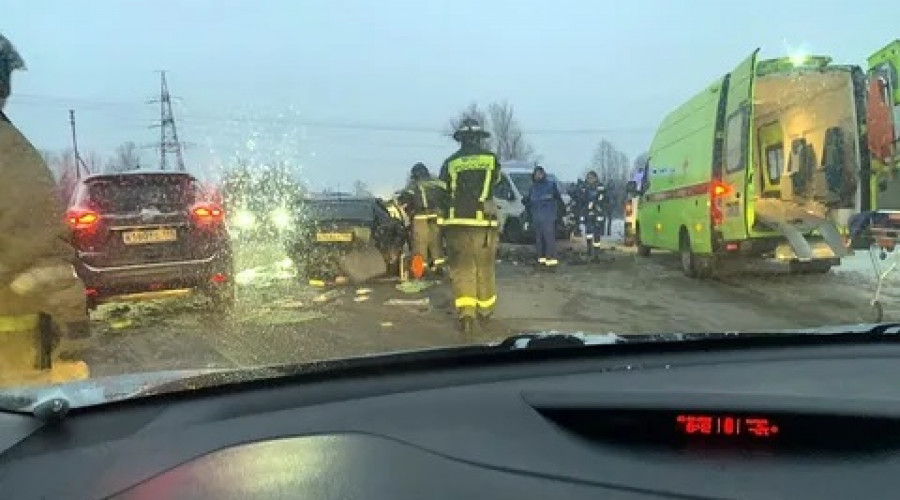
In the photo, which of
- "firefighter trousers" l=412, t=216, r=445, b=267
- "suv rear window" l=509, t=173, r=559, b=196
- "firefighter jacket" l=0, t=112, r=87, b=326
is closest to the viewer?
"firefighter jacket" l=0, t=112, r=87, b=326

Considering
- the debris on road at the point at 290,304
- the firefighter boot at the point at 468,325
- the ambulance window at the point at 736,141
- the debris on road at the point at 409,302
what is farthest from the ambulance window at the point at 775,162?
Result: the firefighter boot at the point at 468,325

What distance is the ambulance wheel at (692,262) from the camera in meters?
13.6

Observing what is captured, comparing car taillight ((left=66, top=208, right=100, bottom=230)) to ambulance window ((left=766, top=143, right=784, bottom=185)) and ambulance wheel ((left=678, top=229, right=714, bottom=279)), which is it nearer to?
ambulance wheel ((left=678, top=229, right=714, bottom=279))

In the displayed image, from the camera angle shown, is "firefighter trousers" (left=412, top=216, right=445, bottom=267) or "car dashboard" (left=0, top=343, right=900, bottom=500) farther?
"firefighter trousers" (left=412, top=216, right=445, bottom=267)

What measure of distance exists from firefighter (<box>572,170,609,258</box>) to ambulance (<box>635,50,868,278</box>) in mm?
4493

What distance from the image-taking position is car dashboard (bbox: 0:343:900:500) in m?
1.64

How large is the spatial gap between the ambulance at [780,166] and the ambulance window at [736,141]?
0.5 inches

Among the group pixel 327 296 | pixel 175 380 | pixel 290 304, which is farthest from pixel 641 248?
pixel 175 380

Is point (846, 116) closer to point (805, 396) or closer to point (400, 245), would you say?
point (400, 245)

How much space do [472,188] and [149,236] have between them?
3.57m

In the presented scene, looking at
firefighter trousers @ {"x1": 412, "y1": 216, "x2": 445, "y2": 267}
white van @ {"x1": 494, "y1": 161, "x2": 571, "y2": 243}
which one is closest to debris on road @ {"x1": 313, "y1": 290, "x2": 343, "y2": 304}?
firefighter trousers @ {"x1": 412, "y1": 216, "x2": 445, "y2": 267}

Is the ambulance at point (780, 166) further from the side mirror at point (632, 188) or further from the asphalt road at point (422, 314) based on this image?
the side mirror at point (632, 188)

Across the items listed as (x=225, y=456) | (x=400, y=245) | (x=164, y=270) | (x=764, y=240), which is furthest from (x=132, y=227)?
(x=225, y=456)

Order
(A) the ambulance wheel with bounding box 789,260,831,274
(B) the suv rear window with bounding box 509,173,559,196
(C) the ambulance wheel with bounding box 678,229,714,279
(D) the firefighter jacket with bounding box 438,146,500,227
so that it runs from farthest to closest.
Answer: (B) the suv rear window with bounding box 509,173,559,196
(C) the ambulance wheel with bounding box 678,229,714,279
(A) the ambulance wheel with bounding box 789,260,831,274
(D) the firefighter jacket with bounding box 438,146,500,227
